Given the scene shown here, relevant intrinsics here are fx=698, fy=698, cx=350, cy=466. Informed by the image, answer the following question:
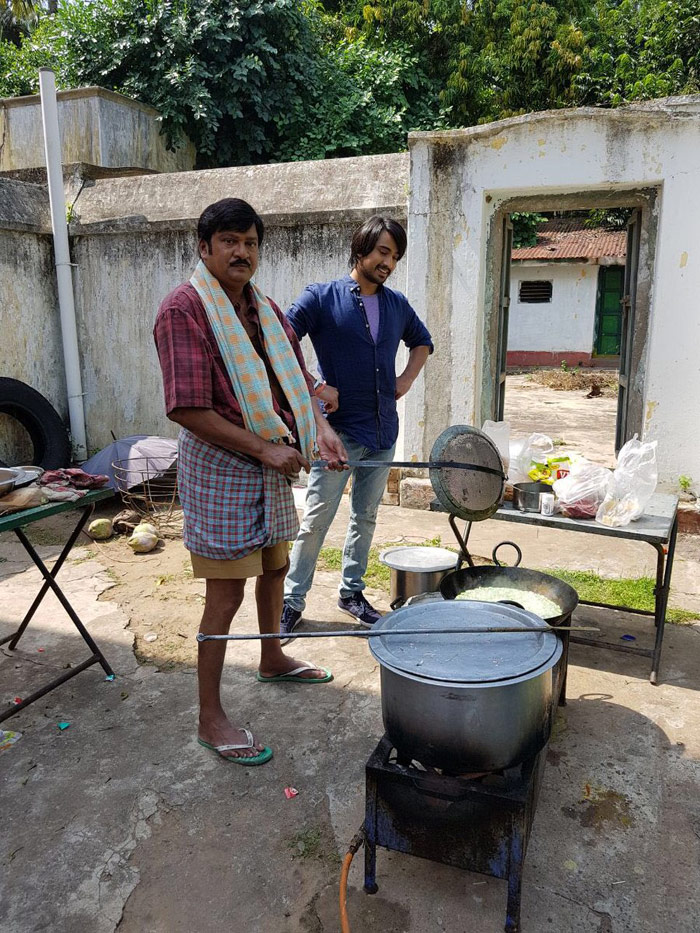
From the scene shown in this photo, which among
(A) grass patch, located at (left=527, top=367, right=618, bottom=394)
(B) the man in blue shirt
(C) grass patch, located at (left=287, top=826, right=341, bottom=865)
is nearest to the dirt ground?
(A) grass patch, located at (left=527, top=367, right=618, bottom=394)

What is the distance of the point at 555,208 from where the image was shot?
5.54m

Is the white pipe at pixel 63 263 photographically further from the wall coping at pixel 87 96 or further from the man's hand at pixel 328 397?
the man's hand at pixel 328 397

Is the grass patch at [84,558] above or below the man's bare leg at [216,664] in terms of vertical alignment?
below

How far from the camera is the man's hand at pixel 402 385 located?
11.7 ft

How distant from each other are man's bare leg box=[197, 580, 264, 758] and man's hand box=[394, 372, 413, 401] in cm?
142

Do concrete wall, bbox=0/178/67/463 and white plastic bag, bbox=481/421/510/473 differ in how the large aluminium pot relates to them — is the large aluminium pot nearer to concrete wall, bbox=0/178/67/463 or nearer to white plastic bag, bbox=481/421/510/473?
white plastic bag, bbox=481/421/510/473

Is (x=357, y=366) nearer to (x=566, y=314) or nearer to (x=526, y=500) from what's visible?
(x=526, y=500)

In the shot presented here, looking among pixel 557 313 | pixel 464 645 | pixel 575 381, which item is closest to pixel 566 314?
pixel 557 313

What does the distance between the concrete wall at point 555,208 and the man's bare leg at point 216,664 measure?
3.43m

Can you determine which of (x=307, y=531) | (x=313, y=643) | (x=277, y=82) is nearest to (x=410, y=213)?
(x=307, y=531)

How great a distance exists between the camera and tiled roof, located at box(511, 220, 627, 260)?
17609 mm

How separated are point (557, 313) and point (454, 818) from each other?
59.8 ft

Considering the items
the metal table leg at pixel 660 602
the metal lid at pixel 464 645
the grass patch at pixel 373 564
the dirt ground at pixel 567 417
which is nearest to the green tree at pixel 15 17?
the dirt ground at pixel 567 417

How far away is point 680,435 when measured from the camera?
5168 mm
